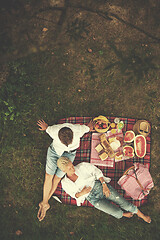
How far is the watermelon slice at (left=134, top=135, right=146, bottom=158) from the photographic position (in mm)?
4302

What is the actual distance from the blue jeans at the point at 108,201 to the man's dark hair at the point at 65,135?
113cm

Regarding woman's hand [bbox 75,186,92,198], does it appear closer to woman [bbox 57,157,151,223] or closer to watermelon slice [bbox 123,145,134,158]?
woman [bbox 57,157,151,223]

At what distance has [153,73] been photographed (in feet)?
14.9

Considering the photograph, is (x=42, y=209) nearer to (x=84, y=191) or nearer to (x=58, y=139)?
(x=84, y=191)

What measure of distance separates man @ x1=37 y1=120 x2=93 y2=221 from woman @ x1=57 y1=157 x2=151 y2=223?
286 mm

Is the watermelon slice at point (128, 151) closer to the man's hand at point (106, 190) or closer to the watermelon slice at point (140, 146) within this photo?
the watermelon slice at point (140, 146)

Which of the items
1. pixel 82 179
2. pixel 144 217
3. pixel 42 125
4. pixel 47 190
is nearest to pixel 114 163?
pixel 82 179

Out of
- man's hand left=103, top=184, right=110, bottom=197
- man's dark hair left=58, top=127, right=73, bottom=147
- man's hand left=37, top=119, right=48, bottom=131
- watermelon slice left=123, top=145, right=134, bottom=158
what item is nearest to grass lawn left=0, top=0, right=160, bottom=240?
man's hand left=37, top=119, right=48, bottom=131

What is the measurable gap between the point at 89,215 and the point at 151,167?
5.84 ft

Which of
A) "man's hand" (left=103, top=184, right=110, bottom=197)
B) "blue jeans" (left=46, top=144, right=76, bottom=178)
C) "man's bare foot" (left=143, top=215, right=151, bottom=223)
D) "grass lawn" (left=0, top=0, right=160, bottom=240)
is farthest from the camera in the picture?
"grass lawn" (left=0, top=0, right=160, bottom=240)

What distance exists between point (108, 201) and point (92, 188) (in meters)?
0.50

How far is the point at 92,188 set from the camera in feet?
13.3

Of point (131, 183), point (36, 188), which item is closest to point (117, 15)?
point (131, 183)

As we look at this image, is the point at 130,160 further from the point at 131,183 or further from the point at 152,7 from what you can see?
the point at 152,7
